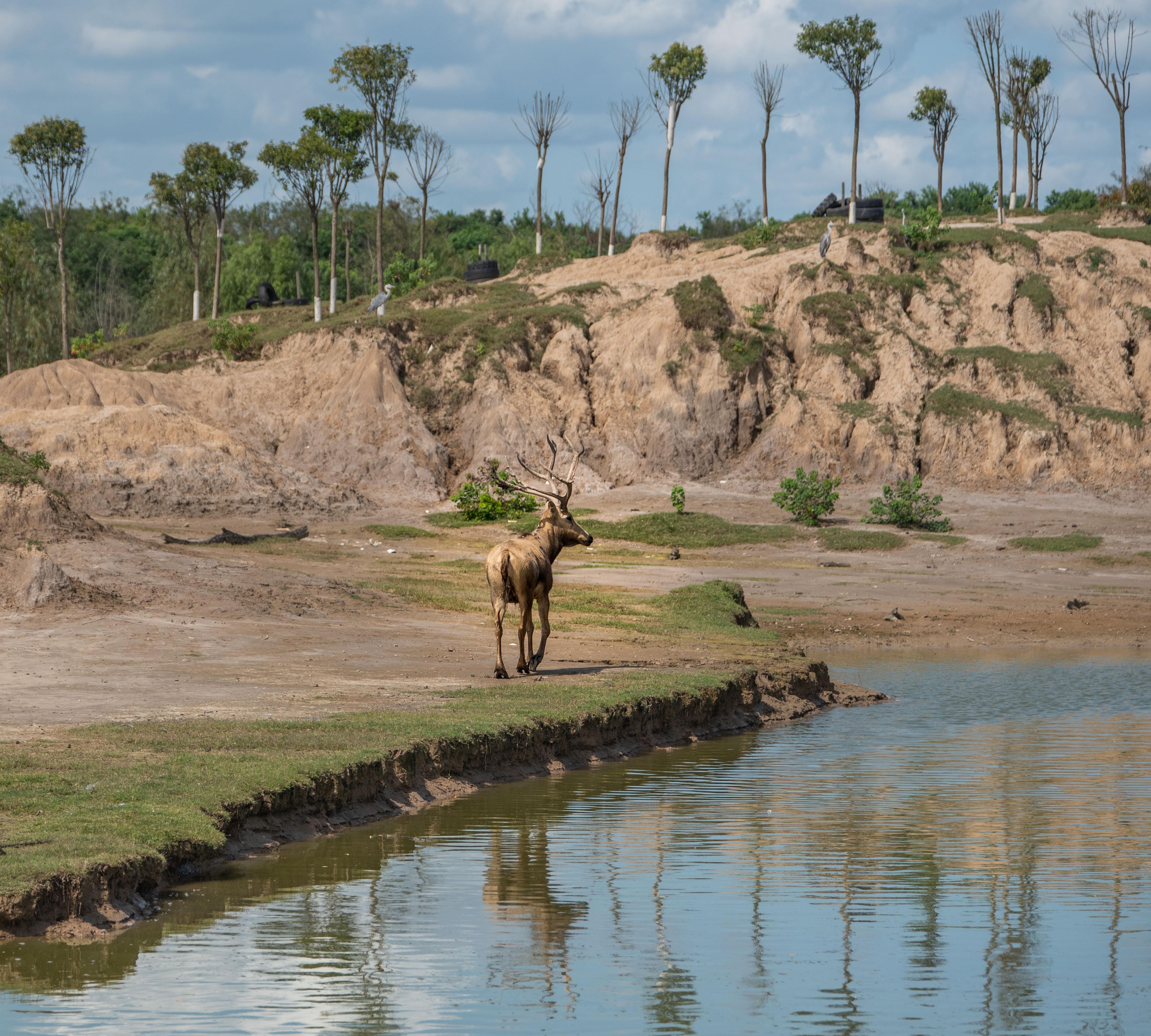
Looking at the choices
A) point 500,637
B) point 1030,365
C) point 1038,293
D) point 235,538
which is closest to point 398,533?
point 235,538

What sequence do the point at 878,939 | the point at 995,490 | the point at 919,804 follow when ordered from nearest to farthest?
the point at 878,939 < the point at 919,804 < the point at 995,490

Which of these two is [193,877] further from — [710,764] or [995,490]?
[995,490]

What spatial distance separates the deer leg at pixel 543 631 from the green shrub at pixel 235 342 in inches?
1390

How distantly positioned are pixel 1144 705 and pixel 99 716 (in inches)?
471

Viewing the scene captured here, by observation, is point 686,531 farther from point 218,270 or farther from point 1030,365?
point 218,270

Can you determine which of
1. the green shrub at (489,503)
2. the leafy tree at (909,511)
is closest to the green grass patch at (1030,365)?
the leafy tree at (909,511)

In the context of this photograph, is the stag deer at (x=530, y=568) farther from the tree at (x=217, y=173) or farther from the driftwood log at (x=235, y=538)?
the tree at (x=217, y=173)

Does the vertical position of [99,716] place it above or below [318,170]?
below

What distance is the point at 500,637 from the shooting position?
49.2 feet

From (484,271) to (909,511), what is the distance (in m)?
28.6

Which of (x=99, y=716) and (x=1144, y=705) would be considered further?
(x=1144, y=705)

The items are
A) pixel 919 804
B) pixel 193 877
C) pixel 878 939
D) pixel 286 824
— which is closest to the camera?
pixel 878 939

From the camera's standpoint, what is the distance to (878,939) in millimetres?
7363

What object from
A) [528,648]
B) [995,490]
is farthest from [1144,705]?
[995,490]
